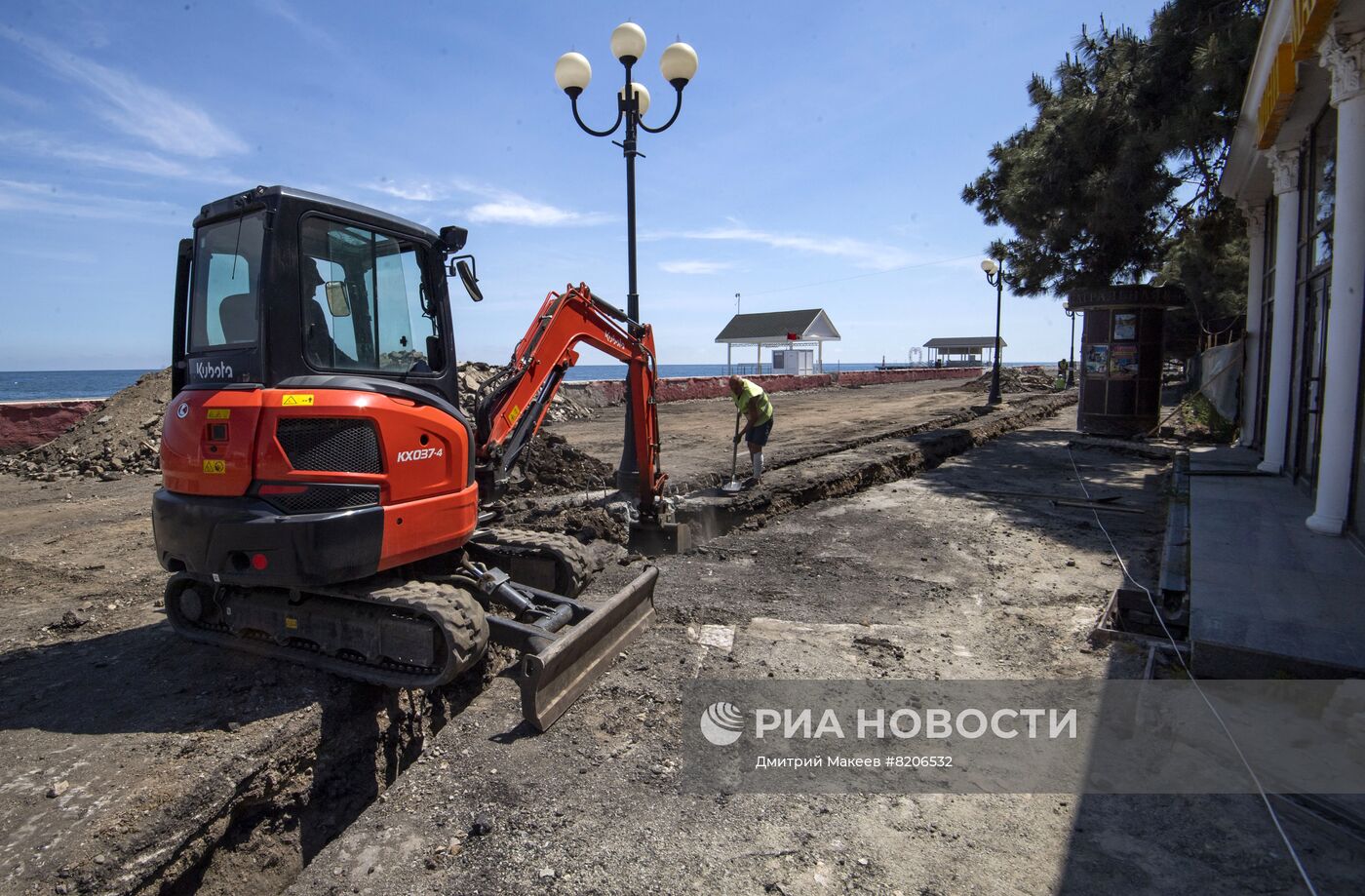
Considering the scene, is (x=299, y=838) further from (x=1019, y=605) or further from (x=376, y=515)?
(x=1019, y=605)

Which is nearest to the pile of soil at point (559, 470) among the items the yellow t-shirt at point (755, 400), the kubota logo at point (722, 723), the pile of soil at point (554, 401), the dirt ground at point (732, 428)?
the dirt ground at point (732, 428)

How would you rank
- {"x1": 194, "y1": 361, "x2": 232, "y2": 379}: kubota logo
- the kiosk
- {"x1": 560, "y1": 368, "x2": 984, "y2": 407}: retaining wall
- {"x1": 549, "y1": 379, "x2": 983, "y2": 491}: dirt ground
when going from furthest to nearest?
{"x1": 560, "y1": 368, "x2": 984, "y2": 407}: retaining wall
the kiosk
{"x1": 549, "y1": 379, "x2": 983, "y2": 491}: dirt ground
{"x1": 194, "y1": 361, "x2": 232, "y2": 379}: kubota logo

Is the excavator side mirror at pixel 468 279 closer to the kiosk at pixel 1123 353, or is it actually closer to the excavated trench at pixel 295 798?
the excavated trench at pixel 295 798

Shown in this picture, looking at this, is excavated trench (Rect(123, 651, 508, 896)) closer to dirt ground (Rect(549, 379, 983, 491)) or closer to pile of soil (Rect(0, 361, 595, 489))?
pile of soil (Rect(0, 361, 595, 489))

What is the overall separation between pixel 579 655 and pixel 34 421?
14.6m

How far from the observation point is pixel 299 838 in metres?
3.55

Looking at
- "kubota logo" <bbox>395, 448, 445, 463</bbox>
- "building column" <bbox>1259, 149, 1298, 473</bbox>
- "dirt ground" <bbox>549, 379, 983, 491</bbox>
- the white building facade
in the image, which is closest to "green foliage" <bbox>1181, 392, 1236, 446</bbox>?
the white building facade

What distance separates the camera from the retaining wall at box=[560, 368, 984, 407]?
2285 cm

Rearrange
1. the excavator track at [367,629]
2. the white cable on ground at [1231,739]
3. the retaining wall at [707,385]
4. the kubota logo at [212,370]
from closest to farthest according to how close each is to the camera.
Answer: the white cable on ground at [1231,739]
the excavator track at [367,629]
the kubota logo at [212,370]
the retaining wall at [707,385]

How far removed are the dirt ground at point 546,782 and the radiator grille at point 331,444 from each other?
125 cm

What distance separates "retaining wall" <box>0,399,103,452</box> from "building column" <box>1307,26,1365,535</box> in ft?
60.5

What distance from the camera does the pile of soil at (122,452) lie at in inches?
442

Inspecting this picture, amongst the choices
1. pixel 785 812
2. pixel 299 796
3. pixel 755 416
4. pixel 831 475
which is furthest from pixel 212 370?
pixel 831 475

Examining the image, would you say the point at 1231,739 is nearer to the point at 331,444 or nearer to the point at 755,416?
the point at 331,444
